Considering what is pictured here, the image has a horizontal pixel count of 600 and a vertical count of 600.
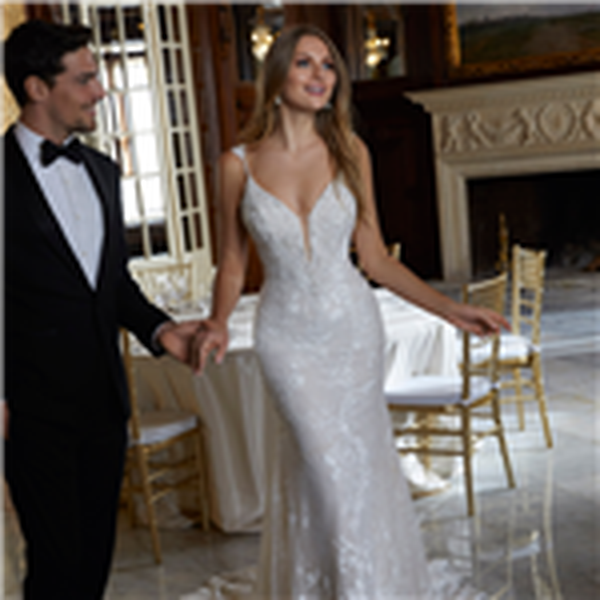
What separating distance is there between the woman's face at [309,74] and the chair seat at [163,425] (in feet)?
5.92

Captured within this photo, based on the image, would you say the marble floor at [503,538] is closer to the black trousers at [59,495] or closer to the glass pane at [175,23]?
the black trousers at [59,495]

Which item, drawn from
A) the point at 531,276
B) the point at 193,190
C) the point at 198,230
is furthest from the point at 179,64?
the point at 531,276

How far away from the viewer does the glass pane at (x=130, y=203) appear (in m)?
7.51

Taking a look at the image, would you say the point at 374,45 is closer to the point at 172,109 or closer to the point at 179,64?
the point at 179,64

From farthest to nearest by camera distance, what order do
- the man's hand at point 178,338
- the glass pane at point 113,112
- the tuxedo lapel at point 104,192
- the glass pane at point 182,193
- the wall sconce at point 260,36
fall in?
1. the wall sconce at point 260,36
2. the glass pane at point 182,193
3. the glass pane at point 113,112
4. the man's hand at point 178,338
5. the tuxedo lapel at point 104,192

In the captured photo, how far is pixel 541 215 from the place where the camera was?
10.1 m

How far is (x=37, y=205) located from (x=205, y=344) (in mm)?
480

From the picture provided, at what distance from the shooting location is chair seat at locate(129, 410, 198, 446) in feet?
12.5

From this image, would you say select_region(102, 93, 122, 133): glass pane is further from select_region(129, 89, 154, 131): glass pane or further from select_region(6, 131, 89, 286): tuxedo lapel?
select_region(6, 131, 89, 286): tuxedo lapel

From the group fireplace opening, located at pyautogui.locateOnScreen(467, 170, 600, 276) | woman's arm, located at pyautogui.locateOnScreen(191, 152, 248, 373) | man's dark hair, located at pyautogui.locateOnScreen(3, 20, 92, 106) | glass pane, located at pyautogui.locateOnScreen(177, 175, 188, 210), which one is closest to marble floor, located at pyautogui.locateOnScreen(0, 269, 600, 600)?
woman's arm, located at pyautogui.locateOnScreen(191, 152, 248, 373)

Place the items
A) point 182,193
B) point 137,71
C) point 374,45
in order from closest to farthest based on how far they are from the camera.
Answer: point 137,71 < point 182,193 < point 374,45

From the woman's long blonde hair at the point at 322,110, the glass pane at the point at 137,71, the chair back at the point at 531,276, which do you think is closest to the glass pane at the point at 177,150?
the glass pane at the point at 137,71

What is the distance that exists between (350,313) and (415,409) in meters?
1.44

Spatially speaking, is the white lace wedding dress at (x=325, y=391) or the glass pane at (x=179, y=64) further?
the glass pane at (x=179, y=64)
